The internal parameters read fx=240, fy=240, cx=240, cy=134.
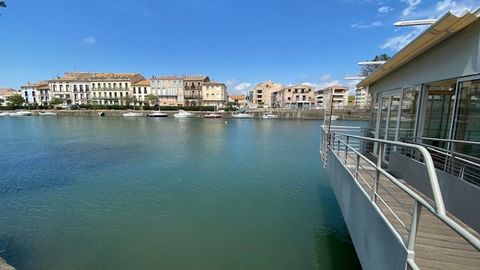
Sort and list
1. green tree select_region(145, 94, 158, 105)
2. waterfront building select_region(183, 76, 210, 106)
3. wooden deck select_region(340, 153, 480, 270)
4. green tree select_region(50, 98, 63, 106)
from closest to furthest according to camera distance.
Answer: wooden deck select_region(340, 153, 480, 270) < green tree select_region(145, 94, 158, 105) < green tree select_region(50, 98, 63, 106) < waterfront building select_region(183, 76, 210, 106)

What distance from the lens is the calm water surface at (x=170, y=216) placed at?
21.1 ft

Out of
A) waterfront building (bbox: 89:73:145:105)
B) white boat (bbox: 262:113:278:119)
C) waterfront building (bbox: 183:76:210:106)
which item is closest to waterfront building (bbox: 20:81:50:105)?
waterfront building (bbox: 89:73:145:105)

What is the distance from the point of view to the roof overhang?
3945 millimetres

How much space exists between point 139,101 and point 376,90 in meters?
82.3

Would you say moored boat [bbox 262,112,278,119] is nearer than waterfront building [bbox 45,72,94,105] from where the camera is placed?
Yes

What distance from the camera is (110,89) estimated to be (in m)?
81.6

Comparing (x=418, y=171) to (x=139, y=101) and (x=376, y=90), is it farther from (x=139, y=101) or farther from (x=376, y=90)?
(x=139, y=101)

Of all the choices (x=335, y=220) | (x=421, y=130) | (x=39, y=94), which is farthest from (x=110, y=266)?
(x=39, y=94)

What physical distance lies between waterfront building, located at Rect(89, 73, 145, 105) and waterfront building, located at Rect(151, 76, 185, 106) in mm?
9062

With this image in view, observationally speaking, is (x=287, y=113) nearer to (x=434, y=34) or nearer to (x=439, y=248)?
(x=434, y=34)

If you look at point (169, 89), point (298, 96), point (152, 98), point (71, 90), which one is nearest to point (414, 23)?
point (152, 98)

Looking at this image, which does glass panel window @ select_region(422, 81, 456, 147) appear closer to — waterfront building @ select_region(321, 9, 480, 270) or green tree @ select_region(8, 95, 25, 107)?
waterfront building @ select_region(321, 9, 480, 270)

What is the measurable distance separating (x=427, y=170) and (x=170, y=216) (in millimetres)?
8375

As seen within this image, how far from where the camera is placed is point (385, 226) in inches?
111
